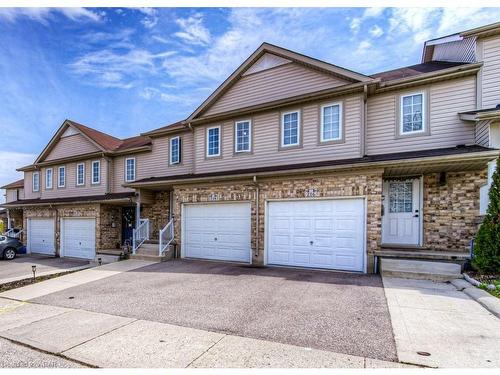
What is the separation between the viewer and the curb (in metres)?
5.06

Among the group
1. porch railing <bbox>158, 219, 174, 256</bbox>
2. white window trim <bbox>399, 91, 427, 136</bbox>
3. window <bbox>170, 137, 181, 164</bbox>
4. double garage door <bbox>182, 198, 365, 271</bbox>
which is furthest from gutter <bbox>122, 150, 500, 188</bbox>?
window <bbox>170, 137, 181, 164</bbox>

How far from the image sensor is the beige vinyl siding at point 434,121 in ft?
29.2

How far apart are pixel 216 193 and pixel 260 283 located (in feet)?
15.1

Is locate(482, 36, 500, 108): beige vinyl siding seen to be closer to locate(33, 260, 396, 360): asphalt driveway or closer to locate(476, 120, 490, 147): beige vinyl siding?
locate(476, 120, 490, 147): beige vinyl siding

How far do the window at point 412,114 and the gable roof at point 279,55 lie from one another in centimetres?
161

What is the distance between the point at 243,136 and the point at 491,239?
8.57 metres

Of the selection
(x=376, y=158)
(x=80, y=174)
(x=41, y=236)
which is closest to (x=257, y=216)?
(x=376, y=158)

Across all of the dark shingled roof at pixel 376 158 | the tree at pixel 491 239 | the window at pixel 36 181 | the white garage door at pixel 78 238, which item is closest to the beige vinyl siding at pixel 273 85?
Answer: the dark shingled roof at pixel 376 158

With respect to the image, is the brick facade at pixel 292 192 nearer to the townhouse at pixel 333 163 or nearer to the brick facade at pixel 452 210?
the townhouse at pixel 333 163

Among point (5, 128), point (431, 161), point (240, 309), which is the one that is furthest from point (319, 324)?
point (5, 128)

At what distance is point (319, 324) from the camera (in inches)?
A: 188

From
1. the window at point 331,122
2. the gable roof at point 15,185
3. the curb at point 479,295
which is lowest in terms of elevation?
the curb at point 479,295

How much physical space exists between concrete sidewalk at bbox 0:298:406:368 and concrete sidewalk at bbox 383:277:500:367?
1.87 feet

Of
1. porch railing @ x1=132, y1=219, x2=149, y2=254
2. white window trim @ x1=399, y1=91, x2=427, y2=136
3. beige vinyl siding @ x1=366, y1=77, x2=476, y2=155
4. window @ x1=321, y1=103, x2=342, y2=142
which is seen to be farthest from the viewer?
porch railing @ x1=132, y1=219, x2=149, y2=254
